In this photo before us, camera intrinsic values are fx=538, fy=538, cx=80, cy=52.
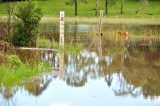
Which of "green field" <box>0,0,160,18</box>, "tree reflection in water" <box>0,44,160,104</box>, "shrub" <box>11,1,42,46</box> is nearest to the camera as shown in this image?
"tree reflection in water" <box>0,44,160,104</box>

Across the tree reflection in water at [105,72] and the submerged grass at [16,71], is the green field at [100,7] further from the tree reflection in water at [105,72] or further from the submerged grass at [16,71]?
the submerged grass at [16,71]

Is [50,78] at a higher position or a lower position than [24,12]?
lower

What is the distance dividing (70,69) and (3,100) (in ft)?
18.4

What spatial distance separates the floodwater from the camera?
11.8 metres

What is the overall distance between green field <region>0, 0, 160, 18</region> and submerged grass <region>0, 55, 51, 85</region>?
62.0 metres

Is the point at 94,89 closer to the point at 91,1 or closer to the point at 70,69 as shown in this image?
the point at 70,69

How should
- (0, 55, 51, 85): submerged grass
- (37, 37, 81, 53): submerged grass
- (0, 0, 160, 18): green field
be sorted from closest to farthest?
(0, 55, 51, 85): submerged grass
(37, 37, 81, 53): submerged grass
(0, 0, 160, 18): green field

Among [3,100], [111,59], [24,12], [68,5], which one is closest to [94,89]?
[3,100]

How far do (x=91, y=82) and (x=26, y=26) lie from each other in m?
9.19

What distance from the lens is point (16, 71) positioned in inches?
548

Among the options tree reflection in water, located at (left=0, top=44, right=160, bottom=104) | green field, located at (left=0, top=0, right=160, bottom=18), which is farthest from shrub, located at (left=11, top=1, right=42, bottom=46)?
green field, located at (left=0, top=0, right=160, bottom=18)

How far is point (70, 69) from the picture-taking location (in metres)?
16.7

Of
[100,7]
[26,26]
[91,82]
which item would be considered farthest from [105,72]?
[100,7]

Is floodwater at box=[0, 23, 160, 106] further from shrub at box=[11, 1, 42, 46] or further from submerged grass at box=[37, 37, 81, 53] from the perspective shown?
shrub at box=[11, 1, 42, 46]
